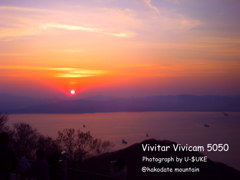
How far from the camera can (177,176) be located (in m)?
17.5

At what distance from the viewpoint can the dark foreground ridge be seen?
17156 mm

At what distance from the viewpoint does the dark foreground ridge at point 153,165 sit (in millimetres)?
17156

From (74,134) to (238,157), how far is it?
26391 mm

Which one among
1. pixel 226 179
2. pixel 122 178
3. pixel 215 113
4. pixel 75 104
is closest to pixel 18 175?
pixel 122 178

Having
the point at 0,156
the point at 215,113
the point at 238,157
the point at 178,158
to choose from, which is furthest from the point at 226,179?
the point at 215,113

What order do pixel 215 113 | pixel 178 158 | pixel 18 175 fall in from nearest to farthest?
pixel 18 175
pixel 178 158
pixel 215 113

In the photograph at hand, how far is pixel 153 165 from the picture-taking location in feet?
59.1

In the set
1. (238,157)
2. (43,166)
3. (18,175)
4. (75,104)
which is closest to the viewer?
(43,166)

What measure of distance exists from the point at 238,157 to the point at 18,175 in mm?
42804

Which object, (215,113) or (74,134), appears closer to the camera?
(74,134)

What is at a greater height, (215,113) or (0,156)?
(215,113)

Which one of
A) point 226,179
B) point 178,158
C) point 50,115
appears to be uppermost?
point 50,115

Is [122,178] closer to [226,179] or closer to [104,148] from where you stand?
[226,179]

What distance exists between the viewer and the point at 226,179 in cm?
1898
